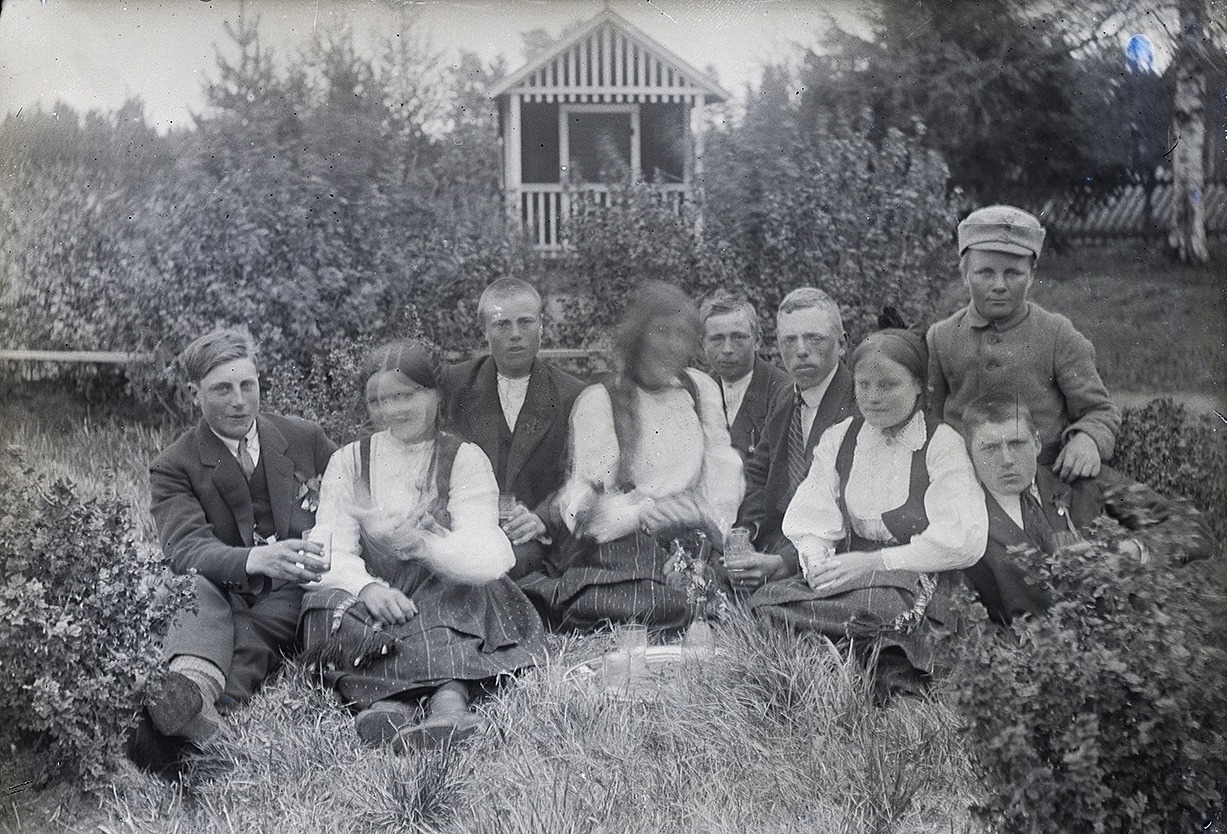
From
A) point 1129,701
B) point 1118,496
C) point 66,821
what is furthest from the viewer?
point 1118,496

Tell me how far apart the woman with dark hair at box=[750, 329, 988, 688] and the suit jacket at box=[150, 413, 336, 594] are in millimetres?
1558

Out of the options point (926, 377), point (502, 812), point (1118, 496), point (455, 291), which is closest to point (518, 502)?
point (455, 291)

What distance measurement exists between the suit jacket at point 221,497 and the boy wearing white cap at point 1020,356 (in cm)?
210

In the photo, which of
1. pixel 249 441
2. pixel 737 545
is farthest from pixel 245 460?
pixel 737 545

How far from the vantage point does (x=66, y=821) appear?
13.9 ft

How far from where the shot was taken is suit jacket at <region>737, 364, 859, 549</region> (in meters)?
4.63

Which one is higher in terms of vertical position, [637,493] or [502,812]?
[637,493]

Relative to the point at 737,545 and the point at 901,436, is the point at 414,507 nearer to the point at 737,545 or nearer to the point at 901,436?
the point at 737,545

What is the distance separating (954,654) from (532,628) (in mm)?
1340

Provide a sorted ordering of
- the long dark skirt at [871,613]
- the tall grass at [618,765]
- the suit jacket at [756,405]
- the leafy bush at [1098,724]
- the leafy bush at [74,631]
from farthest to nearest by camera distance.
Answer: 1. the suit jacket at [756,405]
2. the long dark skirt at [871,613]
3. the leafy bush at [74,631]
4. the tall grass at [618,765]
5. the leafy bush at [1098,724]

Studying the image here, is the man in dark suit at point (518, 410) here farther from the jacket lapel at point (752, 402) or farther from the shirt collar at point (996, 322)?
the shirt collar at point (996, 322)

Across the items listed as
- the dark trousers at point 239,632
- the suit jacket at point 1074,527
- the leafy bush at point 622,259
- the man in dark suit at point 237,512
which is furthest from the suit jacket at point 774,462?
the dark trousers at point 239,632

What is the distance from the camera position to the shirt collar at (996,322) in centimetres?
461

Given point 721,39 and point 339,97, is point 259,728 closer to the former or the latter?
point 339,97
